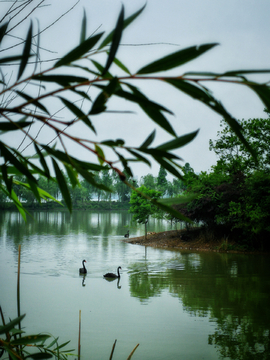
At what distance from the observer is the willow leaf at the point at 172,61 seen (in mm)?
552

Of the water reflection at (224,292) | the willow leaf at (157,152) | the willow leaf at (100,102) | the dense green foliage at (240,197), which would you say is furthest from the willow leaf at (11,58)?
the dense green foliage at (240,197)

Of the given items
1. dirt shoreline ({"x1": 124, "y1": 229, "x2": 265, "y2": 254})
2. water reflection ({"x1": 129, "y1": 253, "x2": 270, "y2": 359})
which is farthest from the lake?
dirt shoreline ({"x1": 124, "y1": 229, "x2": 265, "y2": 254})

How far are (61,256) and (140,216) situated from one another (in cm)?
585

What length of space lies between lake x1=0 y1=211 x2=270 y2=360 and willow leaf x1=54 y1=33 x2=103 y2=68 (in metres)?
4.67

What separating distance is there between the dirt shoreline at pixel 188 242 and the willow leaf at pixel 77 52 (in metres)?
13.7

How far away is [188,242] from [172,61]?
14.9 metres

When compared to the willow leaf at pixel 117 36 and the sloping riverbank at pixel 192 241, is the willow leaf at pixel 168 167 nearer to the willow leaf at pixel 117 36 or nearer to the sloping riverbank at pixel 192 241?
the willow leaf at pixel 117 36

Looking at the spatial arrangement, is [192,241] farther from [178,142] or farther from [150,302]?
[178,142]

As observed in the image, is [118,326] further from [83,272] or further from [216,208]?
[216,208]

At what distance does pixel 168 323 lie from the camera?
579 centimetres

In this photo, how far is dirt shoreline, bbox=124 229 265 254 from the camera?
1378 cm

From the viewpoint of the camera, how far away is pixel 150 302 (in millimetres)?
6996

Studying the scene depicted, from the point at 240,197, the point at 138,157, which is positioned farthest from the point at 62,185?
the point at 240,197

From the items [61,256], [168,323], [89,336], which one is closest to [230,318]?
→ [168,323]
